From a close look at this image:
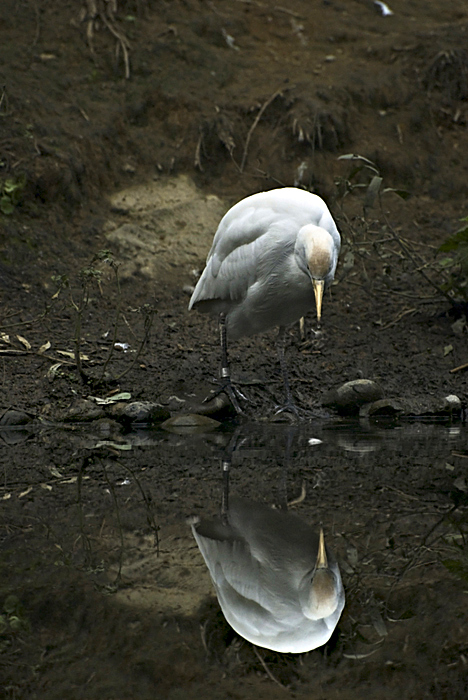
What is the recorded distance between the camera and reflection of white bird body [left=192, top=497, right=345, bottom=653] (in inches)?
72.1

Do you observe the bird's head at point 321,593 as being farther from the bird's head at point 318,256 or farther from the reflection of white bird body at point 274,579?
the bird's head at point 318,256

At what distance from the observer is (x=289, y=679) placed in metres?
1.59

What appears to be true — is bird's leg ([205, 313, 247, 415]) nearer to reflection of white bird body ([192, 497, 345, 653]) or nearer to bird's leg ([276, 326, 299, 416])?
bird's leg ([276, 326, 299, 416])

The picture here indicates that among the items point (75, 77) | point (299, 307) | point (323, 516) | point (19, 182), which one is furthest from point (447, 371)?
point (75, 77)

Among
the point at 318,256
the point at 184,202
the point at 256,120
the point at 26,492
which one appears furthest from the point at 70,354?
A: the point at 256,120

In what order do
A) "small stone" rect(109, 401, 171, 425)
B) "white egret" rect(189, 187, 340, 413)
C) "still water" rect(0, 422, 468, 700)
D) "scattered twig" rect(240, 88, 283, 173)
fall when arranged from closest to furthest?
"still water" rect(0, 422, 468, 700) < "white egret" rect(189, 187, 340, 413) < "small stone" rect(109, 401, 171, 425) < "scattered twig" rect(240, 88, 283, 173)

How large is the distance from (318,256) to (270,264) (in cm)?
56

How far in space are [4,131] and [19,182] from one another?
61cm

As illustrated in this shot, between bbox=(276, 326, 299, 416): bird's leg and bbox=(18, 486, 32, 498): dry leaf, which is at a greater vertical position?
bbox=(18, 486, 32, 498): dry leaf

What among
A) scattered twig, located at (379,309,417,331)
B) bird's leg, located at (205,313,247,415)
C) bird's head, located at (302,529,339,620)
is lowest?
scattered twig, located at (379,309,417,331)

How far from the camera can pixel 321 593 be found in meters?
1.94

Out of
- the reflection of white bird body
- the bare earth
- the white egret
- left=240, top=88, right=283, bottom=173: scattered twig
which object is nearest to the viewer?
the reflection of white bird body

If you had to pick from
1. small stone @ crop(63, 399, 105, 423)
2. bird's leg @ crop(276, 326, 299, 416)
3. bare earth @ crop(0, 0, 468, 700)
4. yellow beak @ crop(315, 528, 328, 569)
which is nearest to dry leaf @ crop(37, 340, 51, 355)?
bare earth @ crop(0, 0, 468, 700)

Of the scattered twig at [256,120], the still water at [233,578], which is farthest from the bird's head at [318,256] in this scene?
the scattered twig at [256,120]
